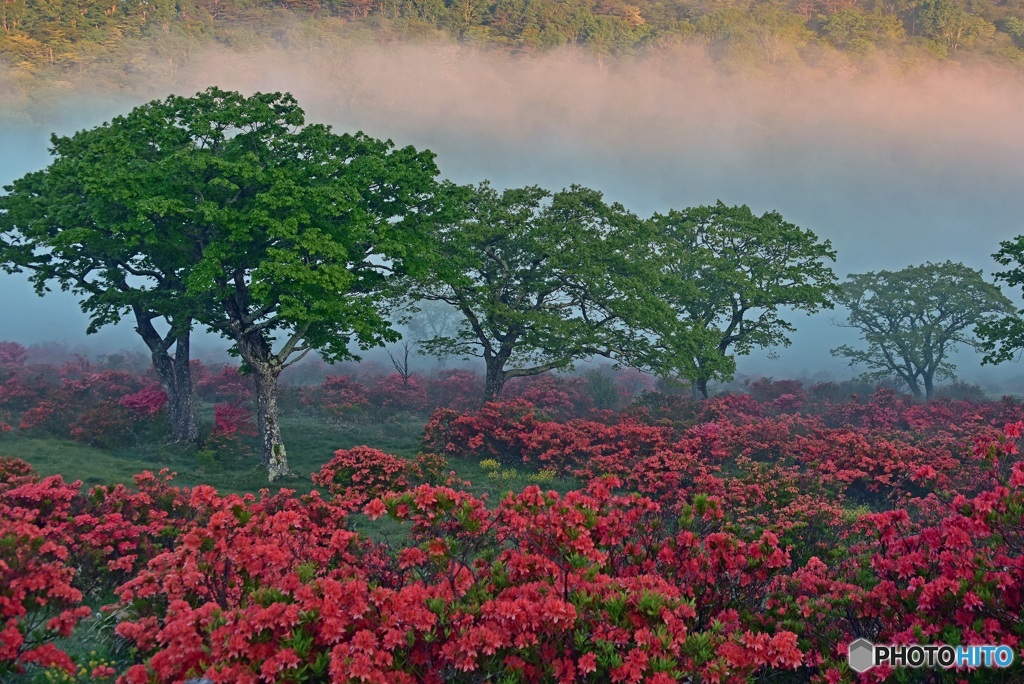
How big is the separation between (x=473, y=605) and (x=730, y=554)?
3222 millimetres

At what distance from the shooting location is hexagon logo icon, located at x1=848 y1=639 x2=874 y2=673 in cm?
629

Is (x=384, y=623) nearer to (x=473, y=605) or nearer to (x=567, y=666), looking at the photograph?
(x=473, y=605)

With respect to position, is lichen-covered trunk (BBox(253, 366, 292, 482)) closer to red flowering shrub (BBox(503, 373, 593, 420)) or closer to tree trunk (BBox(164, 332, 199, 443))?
tree trunk (BBox(164, 332, 199, 443))

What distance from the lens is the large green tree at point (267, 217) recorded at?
18.5 metres

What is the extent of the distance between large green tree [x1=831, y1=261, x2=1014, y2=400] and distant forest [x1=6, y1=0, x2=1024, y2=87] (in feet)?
430

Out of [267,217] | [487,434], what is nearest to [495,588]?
[267,217]

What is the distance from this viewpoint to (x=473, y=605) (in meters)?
5.76

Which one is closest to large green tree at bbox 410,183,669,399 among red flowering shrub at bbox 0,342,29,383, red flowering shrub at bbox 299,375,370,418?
red flowering shrub at bbox 299,375,370,418

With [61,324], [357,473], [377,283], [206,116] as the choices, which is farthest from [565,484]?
[61,324]

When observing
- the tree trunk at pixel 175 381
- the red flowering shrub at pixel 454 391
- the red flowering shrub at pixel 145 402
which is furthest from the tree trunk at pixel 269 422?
the red flowering shrub at pixel 454 391

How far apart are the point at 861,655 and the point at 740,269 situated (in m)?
30.3

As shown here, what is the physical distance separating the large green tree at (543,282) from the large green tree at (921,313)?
920 inches

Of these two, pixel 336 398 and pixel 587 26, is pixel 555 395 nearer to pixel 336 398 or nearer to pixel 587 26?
pixel 336 398

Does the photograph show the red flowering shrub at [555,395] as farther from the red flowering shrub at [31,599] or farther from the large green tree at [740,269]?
the red flowering shrub at [31,599]
